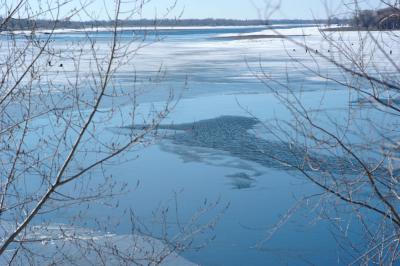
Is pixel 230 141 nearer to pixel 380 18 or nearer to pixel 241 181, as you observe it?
pixel 241 181

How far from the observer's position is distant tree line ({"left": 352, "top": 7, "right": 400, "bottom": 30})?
5.81 ft

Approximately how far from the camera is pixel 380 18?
1771 millimetres

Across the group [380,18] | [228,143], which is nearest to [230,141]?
[228,143]

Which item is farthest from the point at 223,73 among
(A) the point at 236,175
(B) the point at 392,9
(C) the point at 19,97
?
(B) the point at 392,9

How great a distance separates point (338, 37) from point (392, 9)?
40 centimetres

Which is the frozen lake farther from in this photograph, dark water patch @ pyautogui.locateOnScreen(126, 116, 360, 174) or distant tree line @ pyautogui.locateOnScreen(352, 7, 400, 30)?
distant tree line @ pyautogui.locateOnScreen(352, 7, 400, 30)

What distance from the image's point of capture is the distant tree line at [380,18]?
1.77 metres

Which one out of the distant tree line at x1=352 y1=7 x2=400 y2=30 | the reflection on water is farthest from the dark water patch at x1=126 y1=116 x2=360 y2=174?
the distant tree line at x1=352 y1=7 x2=400 y2=30

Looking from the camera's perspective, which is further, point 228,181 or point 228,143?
point 228,143

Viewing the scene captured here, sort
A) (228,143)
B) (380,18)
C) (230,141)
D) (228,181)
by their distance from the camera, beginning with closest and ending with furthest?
(380,18) < (228,181) < (228,143) < (230,141)

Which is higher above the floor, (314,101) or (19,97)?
(19,97)

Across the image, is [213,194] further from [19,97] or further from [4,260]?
[19,97]

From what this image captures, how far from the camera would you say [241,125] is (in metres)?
8.87

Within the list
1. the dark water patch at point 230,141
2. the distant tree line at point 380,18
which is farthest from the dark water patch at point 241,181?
the distant tree line at point 380,18
